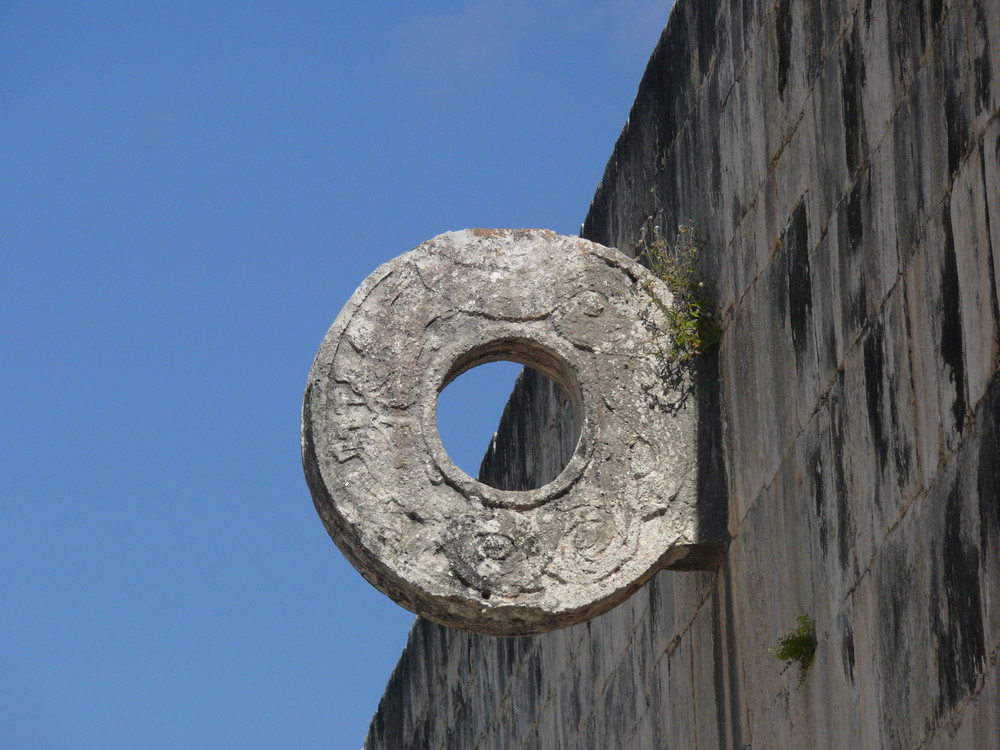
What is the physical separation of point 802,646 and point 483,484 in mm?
1110

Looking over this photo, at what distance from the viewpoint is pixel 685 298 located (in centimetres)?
491

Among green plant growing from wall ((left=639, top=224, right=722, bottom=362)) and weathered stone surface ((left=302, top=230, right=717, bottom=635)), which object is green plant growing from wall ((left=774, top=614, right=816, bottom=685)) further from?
green plant growing from wall ((left=639, top=224, right=722, bottom=362))

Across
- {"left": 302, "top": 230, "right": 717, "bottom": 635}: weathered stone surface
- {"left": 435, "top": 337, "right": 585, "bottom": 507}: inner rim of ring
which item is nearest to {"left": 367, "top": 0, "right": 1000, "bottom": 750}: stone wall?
{"left": 302, "top": 230, "right": 717, "bottom": 635}: weathered stone surface

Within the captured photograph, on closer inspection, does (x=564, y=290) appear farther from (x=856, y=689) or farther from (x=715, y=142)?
(x=856, y=689)

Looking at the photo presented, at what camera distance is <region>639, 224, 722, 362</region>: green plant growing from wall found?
479cm

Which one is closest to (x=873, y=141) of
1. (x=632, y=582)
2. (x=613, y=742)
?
(x=632, y=582)

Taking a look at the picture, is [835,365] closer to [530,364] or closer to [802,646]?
[802,646]

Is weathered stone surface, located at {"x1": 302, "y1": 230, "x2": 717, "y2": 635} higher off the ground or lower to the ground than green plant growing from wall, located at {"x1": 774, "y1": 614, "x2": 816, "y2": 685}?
higher

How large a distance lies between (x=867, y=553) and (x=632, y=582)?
42.8 inches

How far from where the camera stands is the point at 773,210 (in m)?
4.33

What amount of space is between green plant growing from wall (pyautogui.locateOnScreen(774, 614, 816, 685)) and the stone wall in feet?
0.14

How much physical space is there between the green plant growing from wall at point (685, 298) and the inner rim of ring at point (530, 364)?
1.02 ft

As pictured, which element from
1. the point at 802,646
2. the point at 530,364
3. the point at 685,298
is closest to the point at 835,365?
the point at 802,646

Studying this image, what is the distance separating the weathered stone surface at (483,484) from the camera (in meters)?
4.45
